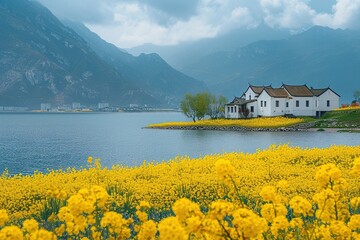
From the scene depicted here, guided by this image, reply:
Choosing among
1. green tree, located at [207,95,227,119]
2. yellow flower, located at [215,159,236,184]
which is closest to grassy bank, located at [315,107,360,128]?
green tree, located at [207,95,227,119]

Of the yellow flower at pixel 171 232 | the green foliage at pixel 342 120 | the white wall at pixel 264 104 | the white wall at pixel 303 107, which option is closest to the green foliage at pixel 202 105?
the white wall at pixel 264 104

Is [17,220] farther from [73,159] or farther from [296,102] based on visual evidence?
[296,102]

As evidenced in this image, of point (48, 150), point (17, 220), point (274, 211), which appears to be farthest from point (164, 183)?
point (48, 150)

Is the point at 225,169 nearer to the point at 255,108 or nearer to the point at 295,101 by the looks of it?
the point at 295,101

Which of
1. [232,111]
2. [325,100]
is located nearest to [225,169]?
[325,100]

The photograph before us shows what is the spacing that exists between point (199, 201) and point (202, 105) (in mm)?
90973

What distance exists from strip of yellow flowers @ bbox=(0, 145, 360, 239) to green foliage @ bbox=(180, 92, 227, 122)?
74132mm

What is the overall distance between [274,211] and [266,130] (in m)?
77.4

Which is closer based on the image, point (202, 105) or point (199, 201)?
point (199, 201)

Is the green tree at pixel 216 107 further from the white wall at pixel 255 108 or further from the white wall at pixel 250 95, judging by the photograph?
the white wall at pixel 255 108

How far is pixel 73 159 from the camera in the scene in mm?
46406

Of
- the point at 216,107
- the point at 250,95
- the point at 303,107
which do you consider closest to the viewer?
the point at 303,107

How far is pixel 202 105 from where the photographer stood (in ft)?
359

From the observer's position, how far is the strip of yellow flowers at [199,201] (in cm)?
604
